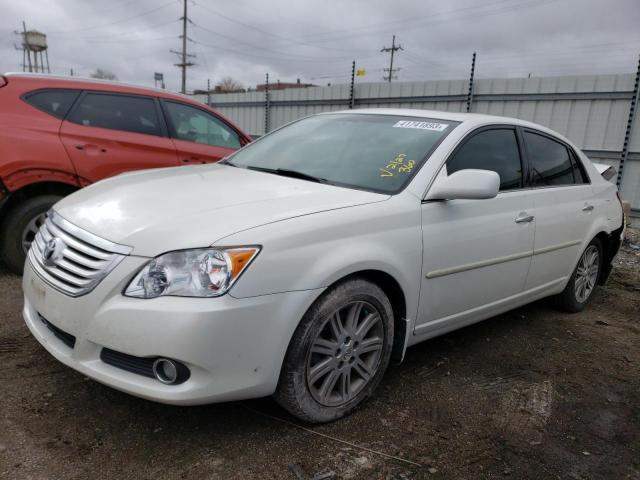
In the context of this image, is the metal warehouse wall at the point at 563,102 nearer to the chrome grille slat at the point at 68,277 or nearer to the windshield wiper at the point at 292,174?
the windshield wiper at the point at 292,174

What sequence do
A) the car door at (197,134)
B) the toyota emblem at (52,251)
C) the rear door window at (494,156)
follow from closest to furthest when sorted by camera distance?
the toyota emblem at (52,251) < the rear door window at (494,156) < the car door at (197,134)

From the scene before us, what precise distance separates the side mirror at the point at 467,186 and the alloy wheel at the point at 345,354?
0.76 metres

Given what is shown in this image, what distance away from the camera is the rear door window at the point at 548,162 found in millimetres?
3766

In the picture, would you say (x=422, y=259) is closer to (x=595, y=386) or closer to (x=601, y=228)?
(x=595, y=386)

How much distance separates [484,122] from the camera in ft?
11.1

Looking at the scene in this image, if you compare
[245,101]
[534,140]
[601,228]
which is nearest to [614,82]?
[601,228]

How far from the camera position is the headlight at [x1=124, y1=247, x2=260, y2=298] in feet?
6.64

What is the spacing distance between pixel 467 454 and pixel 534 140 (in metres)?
2.50

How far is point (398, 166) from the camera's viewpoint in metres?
2.93

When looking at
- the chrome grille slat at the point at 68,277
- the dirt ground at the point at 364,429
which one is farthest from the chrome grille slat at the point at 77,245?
the dirt ground at the point at 364,429

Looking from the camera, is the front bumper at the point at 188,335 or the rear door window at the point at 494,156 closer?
the front bumper at the point at 188,335

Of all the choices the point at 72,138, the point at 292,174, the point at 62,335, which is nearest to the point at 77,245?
the point at 62,335

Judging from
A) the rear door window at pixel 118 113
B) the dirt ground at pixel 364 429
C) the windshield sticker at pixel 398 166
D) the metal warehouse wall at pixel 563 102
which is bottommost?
the dirt ground at pixel 364 429

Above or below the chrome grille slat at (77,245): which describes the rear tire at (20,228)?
below
